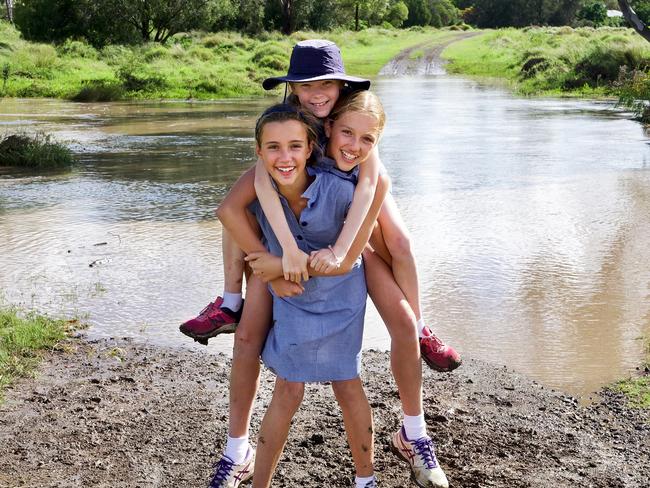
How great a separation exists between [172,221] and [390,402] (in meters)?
4.55

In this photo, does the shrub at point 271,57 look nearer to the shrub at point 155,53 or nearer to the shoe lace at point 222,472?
the shrub at point 155,53

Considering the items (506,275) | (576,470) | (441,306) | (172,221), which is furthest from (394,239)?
(172,221)

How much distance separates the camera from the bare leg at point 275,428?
3.12 meters

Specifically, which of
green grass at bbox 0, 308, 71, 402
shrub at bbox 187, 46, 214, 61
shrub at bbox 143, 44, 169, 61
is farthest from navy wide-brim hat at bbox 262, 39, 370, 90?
shrub at bbox 187, 46, 214, 61

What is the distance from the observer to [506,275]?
6461mm

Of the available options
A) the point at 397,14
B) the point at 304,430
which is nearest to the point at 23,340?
the point at 304,430

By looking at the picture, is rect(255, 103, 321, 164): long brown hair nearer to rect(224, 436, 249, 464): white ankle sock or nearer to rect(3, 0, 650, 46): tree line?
rect(224, 436, 249, 464): white ankle sock

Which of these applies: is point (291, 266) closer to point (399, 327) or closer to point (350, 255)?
point (350, 255)

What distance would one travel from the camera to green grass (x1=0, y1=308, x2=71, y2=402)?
4.51m

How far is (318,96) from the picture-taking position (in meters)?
3.17

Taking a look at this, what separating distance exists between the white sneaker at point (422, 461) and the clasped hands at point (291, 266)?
72 cm

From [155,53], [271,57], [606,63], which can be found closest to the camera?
[606,63]

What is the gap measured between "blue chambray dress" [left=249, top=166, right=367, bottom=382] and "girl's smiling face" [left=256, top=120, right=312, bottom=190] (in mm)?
85

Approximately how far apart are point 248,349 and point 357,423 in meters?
0.46
